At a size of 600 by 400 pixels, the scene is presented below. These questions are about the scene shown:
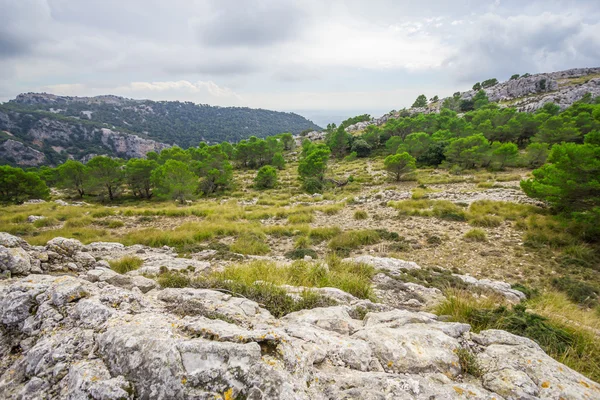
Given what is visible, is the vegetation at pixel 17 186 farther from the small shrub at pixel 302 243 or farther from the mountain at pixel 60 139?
the mountain at pixel 60 139

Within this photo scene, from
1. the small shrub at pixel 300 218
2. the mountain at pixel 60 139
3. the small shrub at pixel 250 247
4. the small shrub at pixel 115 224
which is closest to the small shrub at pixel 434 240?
the small shrub at pixel 300 218

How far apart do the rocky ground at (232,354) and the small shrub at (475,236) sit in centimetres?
886

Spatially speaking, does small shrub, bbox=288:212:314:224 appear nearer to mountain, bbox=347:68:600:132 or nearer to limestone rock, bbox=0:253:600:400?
limestone rock, bbox=0:253:600:400

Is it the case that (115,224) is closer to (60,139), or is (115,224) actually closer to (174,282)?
(174,282)

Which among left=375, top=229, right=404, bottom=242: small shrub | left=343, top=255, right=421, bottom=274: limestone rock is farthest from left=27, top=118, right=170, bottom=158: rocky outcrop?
left=343, top=255, right=421, bottom=274: limestone rock

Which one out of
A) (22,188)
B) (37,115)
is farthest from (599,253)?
(37,115)

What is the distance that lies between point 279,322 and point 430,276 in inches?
225

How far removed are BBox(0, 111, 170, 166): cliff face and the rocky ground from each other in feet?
542

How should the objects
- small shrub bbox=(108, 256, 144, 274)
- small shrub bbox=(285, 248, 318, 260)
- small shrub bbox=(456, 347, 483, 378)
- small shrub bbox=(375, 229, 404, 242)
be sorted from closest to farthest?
small shrub bbox=(456, 347, 483, 378) < small shrub bbox=(108, 256, 144, 274) < small shrub bbox=(285, 248, 318, 260) < small shrub bbox=(375, 229, 404, 242)

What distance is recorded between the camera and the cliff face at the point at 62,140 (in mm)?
119438

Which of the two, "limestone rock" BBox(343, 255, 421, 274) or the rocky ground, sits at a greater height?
the rocky ground

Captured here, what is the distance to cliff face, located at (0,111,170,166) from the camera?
119m

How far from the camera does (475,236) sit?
10469 millimetres

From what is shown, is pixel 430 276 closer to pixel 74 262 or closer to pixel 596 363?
pixel 596 363
